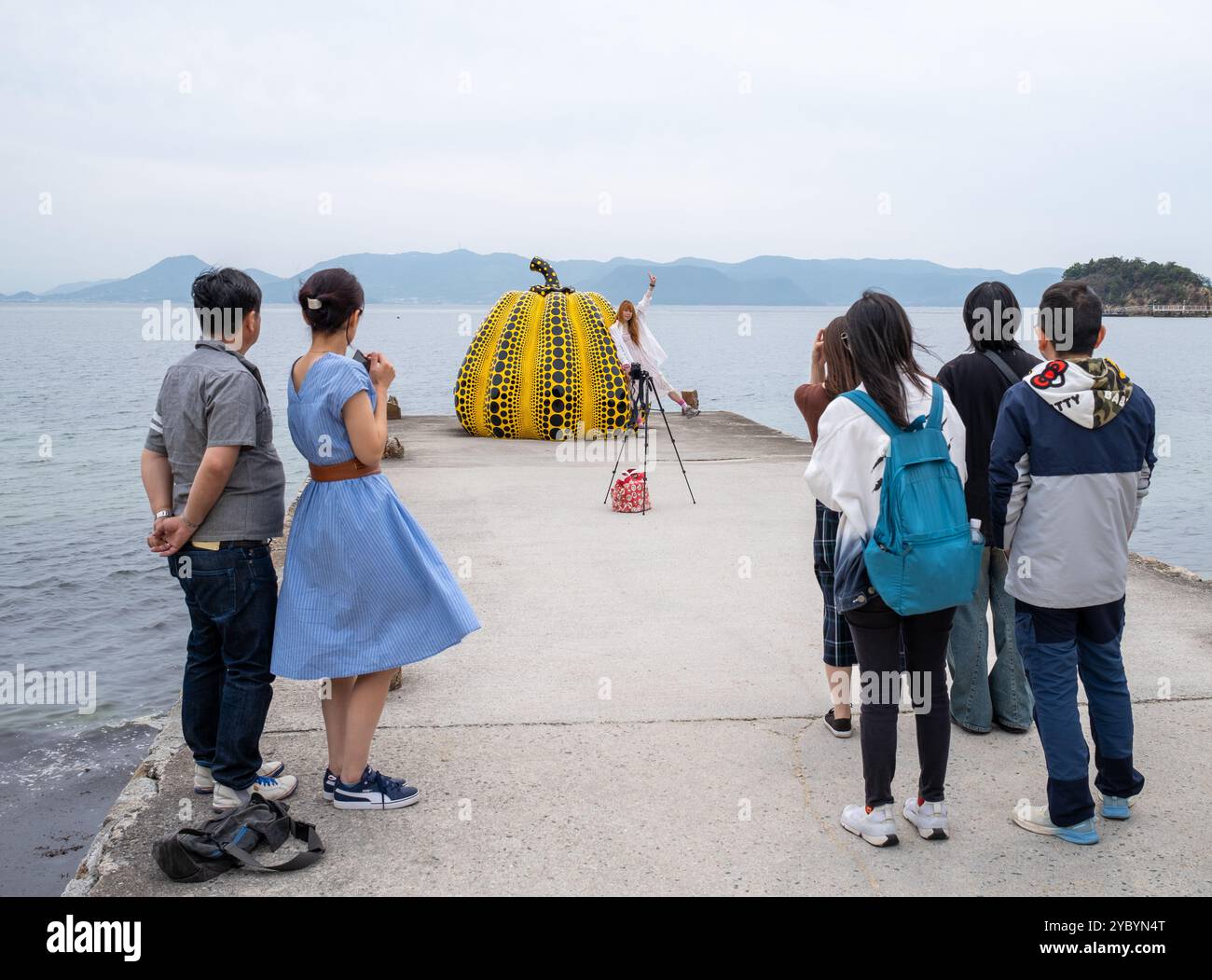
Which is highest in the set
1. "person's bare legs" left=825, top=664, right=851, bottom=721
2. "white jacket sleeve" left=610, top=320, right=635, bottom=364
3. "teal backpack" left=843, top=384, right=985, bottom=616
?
"white jacket sleeve" left=610, top=320, right=635, bottom=364

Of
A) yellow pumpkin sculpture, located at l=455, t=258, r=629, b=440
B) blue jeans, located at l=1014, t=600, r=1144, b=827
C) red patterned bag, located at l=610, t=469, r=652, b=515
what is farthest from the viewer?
yellow pumpkin sculpture, located at l=455, t=258, r=629, b=440

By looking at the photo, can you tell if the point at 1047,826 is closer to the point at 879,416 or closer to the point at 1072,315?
the point at 879,416

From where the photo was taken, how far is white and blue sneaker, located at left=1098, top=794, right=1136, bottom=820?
160 inches

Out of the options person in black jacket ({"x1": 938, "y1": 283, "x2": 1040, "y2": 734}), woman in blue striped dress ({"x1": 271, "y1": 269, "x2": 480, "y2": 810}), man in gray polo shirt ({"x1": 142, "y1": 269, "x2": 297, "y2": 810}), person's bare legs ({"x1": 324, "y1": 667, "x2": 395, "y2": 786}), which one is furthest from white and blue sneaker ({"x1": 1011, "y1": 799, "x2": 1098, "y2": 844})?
man in gray polo shirt ({"x1": 142, "y1": 269, "x2": 297, "y2": 810})

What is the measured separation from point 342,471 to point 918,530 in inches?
78.7

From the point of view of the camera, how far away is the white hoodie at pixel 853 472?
368 cm

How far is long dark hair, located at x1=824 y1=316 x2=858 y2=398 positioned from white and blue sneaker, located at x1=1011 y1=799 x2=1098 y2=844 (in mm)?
1658

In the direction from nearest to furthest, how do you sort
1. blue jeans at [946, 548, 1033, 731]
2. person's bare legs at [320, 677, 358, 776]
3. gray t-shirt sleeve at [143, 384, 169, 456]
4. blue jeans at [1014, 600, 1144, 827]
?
blue jeans at [1014, 600, 1144, 827] < gray t-shirt sleeve at [143, 384, 169, 456] < person's bare legs at [320, 677, 358, 776] < blue jeans at [946, 548, 1033, 731]

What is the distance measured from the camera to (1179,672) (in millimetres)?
5641

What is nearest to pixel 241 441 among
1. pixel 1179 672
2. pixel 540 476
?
pixel 1179 672

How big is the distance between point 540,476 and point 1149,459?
858 centimetres

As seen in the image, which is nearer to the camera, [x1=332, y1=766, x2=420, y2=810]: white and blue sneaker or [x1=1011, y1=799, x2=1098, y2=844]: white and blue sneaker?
[x1=1011, y1=799, x2=1098, y2=844]: white and blue sneaker

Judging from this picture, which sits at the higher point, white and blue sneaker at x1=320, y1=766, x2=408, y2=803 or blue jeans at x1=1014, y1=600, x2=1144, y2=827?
blue jeans at x1=1014, y1=600, x2=1144, y2=827

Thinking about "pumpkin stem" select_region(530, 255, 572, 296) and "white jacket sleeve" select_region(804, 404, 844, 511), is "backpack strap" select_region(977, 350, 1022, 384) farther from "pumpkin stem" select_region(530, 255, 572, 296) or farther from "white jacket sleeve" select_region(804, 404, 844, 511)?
"pumpkin stem" select_region(530, 255, 572, 296)
